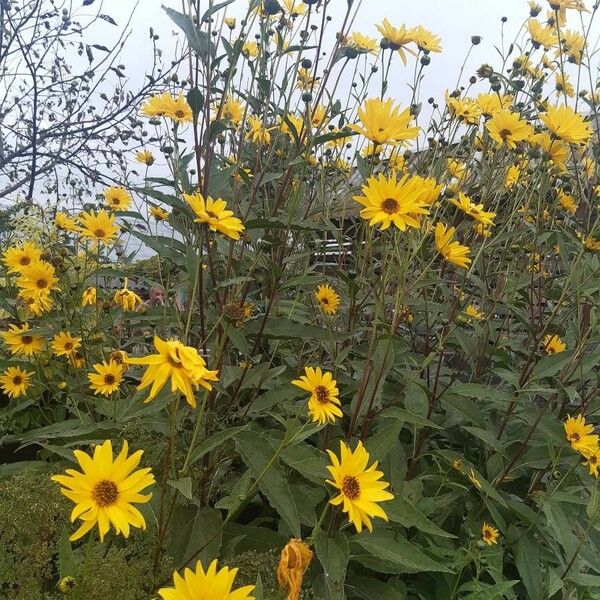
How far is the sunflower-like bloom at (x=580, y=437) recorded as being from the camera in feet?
5.49

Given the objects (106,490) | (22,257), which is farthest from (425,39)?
(106,490)

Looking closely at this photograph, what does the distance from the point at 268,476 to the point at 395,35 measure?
1.48m

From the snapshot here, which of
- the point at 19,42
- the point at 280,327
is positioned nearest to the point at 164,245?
the point at 280,327

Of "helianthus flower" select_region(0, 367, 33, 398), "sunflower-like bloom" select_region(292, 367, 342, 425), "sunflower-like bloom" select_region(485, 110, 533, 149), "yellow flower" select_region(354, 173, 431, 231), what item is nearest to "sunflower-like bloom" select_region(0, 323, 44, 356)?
"helianthus flower" select_region(0, 367, 33, 398)

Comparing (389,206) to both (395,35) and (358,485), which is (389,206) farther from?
(395,35)

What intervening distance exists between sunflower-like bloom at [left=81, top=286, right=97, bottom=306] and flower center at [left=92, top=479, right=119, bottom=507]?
4.11 feet

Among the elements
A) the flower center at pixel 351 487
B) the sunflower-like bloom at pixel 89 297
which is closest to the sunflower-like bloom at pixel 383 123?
the flower center at pixel 351 487

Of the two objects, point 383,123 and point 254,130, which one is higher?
point 254,130

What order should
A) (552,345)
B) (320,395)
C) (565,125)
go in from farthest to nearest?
(552,345), (565,125), (320,395)

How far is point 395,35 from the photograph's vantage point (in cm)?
207

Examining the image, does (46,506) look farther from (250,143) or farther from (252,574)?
(250,143)

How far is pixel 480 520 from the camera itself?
1847 millimetres

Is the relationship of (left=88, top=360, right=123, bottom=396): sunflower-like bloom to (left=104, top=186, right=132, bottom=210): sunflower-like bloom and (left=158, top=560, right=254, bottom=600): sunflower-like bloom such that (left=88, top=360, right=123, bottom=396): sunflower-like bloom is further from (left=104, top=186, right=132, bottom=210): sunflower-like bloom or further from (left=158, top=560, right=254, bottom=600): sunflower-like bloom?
(left=158, top=560, right=254, bottom=600): sunflower-like bloom

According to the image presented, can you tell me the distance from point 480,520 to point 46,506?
120cm
